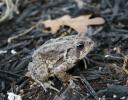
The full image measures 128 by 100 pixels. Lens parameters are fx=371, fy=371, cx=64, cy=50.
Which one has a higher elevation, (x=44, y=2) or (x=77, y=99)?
(x=44, y=2)

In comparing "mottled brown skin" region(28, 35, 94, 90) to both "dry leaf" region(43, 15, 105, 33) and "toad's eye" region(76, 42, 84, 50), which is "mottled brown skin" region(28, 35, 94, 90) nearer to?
"toad's eye" region(76, 42, 84, 50)

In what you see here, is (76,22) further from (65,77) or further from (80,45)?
(65,77)

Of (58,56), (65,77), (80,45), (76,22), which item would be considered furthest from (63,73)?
(76,22)

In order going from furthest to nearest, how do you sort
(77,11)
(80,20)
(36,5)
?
1. (36,5)
2. (77,11)
3. (80,20)

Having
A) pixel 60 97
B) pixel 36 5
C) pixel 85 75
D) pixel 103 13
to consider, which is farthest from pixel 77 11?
pixel 60 97

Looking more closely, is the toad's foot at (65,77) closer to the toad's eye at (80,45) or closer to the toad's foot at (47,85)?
the toad's foot at (47,85)

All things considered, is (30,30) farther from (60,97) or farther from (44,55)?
(60,97)
